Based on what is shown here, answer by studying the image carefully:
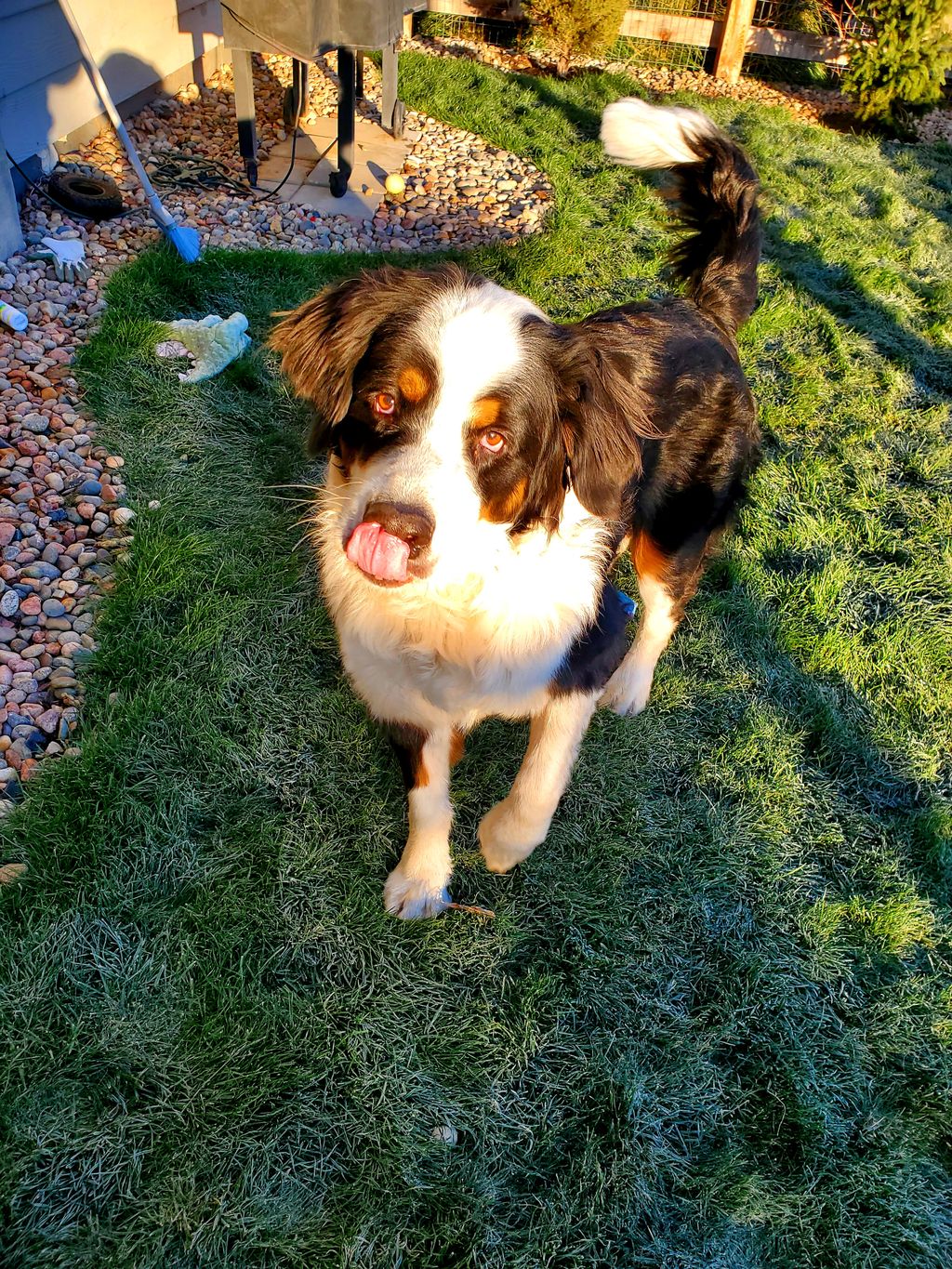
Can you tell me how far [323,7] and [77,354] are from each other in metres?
2.71

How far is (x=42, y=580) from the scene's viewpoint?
278 centimetres

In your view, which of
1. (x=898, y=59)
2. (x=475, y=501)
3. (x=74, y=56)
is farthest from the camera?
(x=898, y=59)

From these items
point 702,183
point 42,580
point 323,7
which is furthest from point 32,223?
point 702,183

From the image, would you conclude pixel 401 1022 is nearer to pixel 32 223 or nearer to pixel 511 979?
pixel 511 979

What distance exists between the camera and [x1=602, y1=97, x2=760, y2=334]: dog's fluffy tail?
9.19 ft

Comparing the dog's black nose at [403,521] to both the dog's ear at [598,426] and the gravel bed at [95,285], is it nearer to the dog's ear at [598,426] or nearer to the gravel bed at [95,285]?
the dog's ear at [598,426]

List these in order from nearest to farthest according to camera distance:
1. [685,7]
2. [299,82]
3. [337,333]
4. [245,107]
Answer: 1. [337,333]
2. [245,107]
3. [299,82]
4. [685,7]

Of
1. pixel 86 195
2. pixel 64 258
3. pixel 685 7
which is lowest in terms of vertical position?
pixel 64 258

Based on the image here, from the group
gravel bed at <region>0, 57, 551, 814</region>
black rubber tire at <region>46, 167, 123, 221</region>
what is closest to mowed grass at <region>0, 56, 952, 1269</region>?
gravel bed at <region>0, 57, 551, 814</region>

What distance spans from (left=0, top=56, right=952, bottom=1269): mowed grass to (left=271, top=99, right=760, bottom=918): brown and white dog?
309mm

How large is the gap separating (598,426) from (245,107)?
14.9ft

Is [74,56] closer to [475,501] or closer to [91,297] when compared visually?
[91,297]

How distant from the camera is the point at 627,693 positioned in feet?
9.20

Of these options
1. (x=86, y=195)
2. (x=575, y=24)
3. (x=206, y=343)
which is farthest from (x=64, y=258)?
(x=575, y=24)
